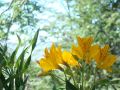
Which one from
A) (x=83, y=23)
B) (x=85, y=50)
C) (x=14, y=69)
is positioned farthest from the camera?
(x=83, y=23)

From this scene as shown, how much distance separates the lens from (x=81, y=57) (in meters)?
1.12

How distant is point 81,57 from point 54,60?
79 mm

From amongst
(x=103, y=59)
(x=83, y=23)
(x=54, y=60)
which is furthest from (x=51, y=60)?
(x=83, y=23)

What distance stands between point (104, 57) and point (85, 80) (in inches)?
3.6

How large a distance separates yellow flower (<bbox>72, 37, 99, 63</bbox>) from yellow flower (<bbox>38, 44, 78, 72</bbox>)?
29 mm

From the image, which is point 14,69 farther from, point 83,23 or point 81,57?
point 83,23

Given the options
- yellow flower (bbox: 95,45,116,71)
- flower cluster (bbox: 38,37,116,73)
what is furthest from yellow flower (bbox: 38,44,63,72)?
yellow flower (bbox: 95,45,116,71)

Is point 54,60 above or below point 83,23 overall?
above

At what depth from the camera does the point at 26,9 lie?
12.6ft

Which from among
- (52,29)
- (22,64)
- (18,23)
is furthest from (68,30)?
(22,64)

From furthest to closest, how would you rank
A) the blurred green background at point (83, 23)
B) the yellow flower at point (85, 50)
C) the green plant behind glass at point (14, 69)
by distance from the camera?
the blurred green background at point (83, 23)
the green plant behind glass at point (14, 69)
the yellow flower at point (85, 50)

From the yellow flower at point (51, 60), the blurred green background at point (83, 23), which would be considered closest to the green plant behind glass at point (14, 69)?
the yellow flower at point (51, 60)

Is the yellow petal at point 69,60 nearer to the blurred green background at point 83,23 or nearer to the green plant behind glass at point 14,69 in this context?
the green plant behind glass at point 14,69

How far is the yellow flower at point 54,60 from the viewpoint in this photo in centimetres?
112
